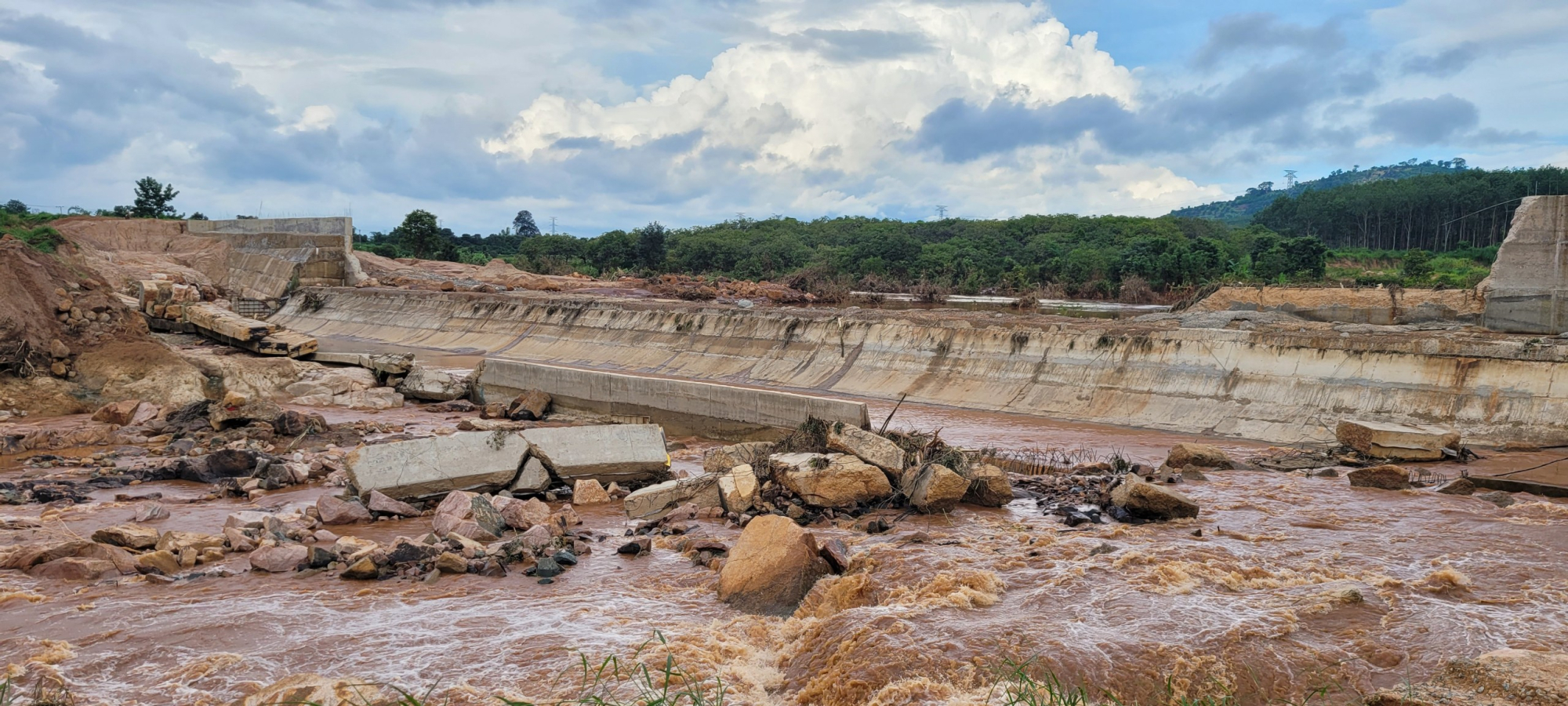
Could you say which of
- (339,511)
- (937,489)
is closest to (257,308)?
(339,511)

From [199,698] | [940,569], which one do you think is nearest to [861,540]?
[940,569]

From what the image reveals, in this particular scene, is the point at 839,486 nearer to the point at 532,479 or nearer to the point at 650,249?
the point at 532,479

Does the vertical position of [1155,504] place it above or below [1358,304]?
below

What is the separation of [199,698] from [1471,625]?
29.6ft

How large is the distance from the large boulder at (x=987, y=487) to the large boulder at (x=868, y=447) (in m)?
0.88

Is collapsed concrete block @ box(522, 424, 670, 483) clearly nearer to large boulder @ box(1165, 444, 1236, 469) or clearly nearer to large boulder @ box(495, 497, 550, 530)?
large boulder @ box(495, 497, 550, 530)

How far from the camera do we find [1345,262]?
210 feet

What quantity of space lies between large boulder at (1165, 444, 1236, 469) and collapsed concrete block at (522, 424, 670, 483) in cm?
757

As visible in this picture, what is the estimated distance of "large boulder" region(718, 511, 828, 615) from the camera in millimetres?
7918

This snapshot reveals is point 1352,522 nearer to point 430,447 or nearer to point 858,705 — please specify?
point 858,705

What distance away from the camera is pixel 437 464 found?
11820mm

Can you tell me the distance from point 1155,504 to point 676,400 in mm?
10031

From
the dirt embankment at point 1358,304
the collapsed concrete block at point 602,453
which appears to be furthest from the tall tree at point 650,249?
the collapsed concrete block at point 602,453

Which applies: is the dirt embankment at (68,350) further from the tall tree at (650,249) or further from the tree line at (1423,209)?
the tree line at (1423,209)
